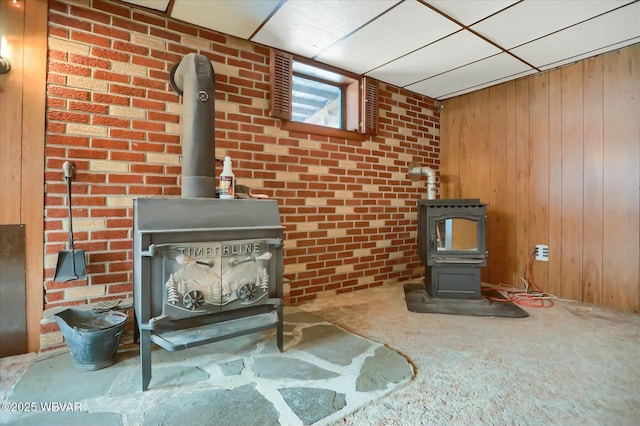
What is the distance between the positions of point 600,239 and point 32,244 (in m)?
3.98

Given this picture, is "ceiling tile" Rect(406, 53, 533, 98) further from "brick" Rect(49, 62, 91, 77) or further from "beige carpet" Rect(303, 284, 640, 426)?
"brick" Rect(49, 62, 91, 77)

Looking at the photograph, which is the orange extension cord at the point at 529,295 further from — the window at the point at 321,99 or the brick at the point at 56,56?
the brick at the point at 56,56

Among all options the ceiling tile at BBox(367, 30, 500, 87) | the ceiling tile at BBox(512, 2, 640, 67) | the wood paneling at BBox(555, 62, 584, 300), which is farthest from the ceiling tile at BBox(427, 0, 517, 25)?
the wood paneling at BBox(555, 62, 584, 300)

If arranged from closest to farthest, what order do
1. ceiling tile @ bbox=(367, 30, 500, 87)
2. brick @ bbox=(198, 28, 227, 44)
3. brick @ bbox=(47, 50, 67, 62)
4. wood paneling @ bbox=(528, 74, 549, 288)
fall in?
brick @ bbox=(47, 50, 67, 62) < brick @ bbox=(198, 28, 227, 44) < ceiling tile @ bbox=(367, 30, 500, 87) < wood paneling @ bbox=(528, 74, 549, 288)

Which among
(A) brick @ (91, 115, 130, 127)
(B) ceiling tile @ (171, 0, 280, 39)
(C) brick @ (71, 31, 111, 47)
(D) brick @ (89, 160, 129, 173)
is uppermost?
(B) ceiling tile @ (171, 0, 280, 39)

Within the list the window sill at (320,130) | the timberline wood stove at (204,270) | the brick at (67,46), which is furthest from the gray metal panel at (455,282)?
the brick at (67,46)

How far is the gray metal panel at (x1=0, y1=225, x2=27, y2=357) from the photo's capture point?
172 centimetres

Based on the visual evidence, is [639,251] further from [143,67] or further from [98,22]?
[98,22]

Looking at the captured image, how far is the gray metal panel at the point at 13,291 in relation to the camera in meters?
1.72

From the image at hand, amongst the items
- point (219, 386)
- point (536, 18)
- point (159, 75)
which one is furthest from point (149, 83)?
point (536, 18)

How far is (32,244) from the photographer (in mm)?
1781

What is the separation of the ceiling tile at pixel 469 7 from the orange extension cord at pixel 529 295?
2.15m

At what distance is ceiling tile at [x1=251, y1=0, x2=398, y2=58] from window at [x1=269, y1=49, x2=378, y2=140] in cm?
17

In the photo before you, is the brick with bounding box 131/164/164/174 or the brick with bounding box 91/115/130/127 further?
the brick with bounding box 131/164/164/174
